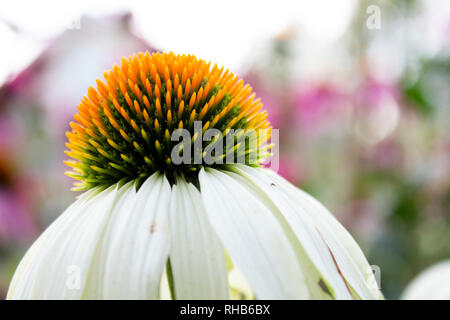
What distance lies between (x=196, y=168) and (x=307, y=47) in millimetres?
2143

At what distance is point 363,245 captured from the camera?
2.04 meters

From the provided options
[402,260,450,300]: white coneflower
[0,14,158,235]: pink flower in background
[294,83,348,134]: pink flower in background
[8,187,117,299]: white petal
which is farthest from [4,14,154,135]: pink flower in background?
[402,260,450,300]: white coneflower

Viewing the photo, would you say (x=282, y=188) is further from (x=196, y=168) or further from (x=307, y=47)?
(x=307, y=47)

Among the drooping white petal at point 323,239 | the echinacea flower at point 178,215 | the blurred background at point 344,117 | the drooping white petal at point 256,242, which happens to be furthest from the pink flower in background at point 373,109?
the drooping white petal at point 256,242

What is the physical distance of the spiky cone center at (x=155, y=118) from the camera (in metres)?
0.73

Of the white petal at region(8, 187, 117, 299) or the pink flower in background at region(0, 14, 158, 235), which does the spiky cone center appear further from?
the pink flower in background at region(0, 14, 158, 235)

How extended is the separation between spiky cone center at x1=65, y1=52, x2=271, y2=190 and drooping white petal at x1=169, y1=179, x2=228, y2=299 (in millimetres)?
135

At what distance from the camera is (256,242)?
56 cm

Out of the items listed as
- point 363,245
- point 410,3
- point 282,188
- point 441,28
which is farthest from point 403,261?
point 282,188

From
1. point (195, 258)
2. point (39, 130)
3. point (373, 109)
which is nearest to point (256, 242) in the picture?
point (195, 258)

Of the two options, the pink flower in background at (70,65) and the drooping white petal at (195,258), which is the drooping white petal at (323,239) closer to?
the drooping white petal at (195,258)

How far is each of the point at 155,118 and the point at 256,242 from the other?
32 centimetres

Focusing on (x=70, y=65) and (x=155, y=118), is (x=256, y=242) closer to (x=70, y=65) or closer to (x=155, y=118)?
(x=155, y=118)

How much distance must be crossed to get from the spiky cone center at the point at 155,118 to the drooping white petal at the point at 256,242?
12 centimetres
